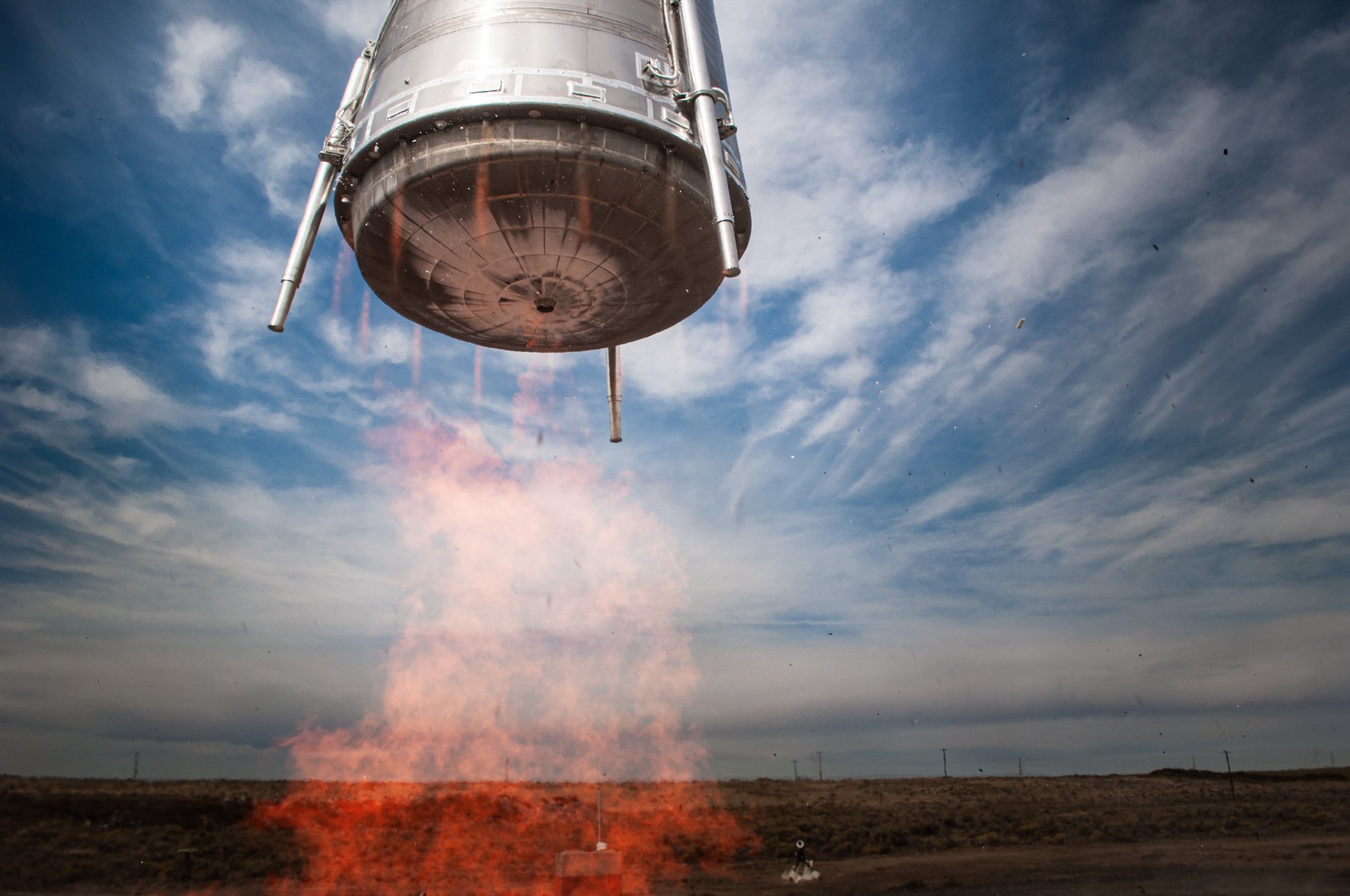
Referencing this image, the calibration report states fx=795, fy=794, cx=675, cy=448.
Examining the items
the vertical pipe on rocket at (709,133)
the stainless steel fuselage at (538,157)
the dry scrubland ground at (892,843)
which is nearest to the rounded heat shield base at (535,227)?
the stainless steel fuselage at (538,157)

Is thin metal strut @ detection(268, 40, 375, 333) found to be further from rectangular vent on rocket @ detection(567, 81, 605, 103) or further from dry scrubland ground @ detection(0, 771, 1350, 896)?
dry scrubland ground @ detection(0, 771, 1350, 896)

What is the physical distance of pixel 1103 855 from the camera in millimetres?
34031

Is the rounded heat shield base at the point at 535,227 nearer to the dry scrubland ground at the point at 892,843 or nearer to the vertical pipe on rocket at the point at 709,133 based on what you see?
the vertical pipe on rocket at the point at 709,133

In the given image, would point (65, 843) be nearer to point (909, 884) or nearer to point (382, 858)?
point (382, 858)

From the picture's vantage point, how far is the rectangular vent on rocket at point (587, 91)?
14133mm

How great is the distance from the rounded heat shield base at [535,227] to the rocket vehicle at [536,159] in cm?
3

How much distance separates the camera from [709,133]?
14.6 meters

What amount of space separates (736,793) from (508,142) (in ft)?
206

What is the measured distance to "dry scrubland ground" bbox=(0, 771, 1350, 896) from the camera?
93.9 feet

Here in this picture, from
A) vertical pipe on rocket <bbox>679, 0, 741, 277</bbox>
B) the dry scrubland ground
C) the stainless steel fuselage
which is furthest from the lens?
the dry scrubland ground

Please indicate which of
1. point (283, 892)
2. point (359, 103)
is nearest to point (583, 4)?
point (359, 103)

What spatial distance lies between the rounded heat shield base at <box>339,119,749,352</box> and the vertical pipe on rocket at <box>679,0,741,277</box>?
0.74 metres

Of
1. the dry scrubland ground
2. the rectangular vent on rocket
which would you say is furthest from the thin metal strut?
the dry scrubland ground

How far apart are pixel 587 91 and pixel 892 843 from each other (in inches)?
1498
